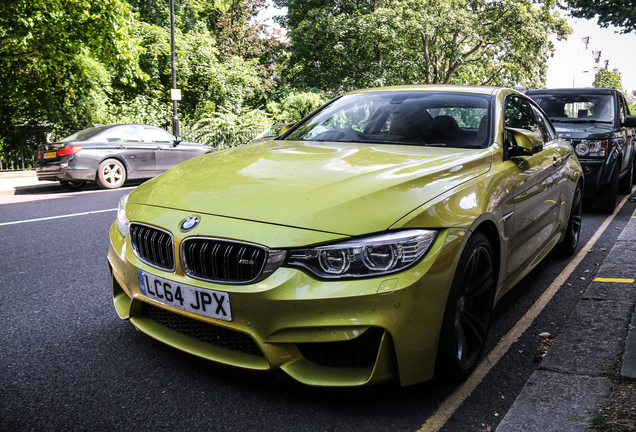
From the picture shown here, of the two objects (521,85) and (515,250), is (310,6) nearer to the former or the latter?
(521,85)

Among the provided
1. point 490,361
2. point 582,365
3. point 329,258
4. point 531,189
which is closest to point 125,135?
point 531,189

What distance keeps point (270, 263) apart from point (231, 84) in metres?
25.3

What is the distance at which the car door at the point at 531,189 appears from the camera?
10.5ft

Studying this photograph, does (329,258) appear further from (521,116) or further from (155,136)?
(155,136)

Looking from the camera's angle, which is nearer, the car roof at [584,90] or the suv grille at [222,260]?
the suv grille at [222,260]

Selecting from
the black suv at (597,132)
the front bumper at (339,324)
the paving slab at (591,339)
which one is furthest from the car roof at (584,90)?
the front bumper at (339,324)

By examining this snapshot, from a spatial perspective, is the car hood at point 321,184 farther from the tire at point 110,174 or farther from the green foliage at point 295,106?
the green foliage at point 295,106

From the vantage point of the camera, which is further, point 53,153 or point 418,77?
point 418,77

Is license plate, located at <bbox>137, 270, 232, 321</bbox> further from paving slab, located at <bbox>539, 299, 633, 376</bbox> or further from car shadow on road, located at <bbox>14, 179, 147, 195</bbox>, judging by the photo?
car shadow on road, located at <bbox>14, 179, 147, 195</bbox>

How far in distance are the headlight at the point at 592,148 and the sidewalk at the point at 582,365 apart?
367 cm

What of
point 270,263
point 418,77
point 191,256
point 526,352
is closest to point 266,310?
point 270,263

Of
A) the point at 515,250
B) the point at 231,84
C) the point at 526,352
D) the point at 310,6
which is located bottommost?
the point at 526,352

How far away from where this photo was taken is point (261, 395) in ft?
7.97

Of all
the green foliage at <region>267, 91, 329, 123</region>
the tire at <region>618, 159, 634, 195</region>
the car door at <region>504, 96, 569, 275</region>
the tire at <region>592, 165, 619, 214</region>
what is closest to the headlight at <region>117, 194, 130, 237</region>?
the car door at <region>504, 96, 569, 275</region>
